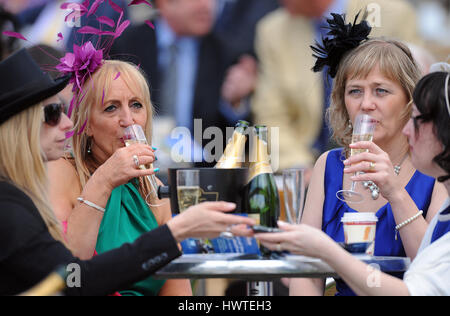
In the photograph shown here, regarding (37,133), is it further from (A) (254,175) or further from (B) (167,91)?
(B) (167,91)

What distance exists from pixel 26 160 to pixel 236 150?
0.81 meters

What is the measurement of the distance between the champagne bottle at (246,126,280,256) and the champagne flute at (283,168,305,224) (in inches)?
3.6

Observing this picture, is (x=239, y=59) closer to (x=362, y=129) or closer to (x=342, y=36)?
(x=342, y=36)

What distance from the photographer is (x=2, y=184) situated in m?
2.14

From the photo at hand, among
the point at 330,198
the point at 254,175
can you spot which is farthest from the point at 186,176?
the point at 330,198

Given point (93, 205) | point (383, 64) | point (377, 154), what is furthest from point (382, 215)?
point (93, 205)

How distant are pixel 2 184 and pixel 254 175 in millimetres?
898

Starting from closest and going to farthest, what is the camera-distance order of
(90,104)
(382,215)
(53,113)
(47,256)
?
1. (47,256)
2. (53,113)
3. (382,215)
4. (90,104)

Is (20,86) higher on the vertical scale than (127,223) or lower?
higher

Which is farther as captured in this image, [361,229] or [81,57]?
[81,57]

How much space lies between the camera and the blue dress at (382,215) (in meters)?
2.77

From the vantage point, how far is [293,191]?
89.0 inches

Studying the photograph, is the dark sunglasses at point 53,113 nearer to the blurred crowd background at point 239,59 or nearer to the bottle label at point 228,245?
the bottle label at point 228,245

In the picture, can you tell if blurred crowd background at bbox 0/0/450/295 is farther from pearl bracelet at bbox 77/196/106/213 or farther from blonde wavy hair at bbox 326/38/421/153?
pearl bracelet at bbox 77/196/106/213
